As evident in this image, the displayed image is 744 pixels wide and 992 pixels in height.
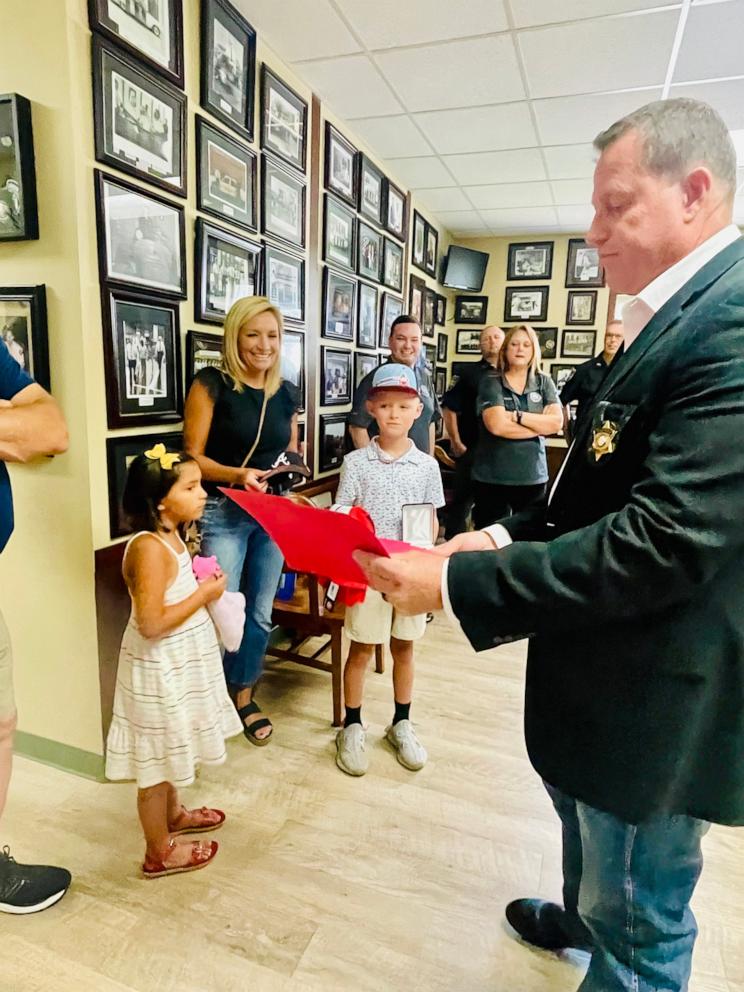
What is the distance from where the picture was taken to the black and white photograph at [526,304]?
5.47 m

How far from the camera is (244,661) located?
2.21 m

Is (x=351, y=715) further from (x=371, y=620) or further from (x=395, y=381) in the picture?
(x=395, y=381)

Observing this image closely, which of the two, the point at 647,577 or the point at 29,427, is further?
the point at 29,427

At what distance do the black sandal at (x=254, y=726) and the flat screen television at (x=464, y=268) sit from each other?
164 inches

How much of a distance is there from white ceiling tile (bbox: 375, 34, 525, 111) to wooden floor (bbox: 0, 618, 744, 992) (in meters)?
2.65

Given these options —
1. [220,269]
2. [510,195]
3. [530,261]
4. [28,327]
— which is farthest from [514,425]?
[530,261]

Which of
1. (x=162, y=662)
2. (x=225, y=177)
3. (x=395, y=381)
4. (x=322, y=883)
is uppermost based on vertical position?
(x=225, y=177)

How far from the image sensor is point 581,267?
5281mm

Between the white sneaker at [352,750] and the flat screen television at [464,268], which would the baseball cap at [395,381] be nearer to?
the white sneaker at [352,750]

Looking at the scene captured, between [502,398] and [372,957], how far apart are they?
225 cm

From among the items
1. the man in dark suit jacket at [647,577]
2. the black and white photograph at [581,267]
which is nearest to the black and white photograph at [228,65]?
the man in dark suit jacket at [647,577]

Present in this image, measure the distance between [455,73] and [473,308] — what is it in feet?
10.4

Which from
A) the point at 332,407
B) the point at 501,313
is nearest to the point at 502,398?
the point at 332,407

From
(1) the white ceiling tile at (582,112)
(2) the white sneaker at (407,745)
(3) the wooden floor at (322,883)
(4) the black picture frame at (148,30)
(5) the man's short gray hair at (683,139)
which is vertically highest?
(1) the white ceiling tile at (582,112)
